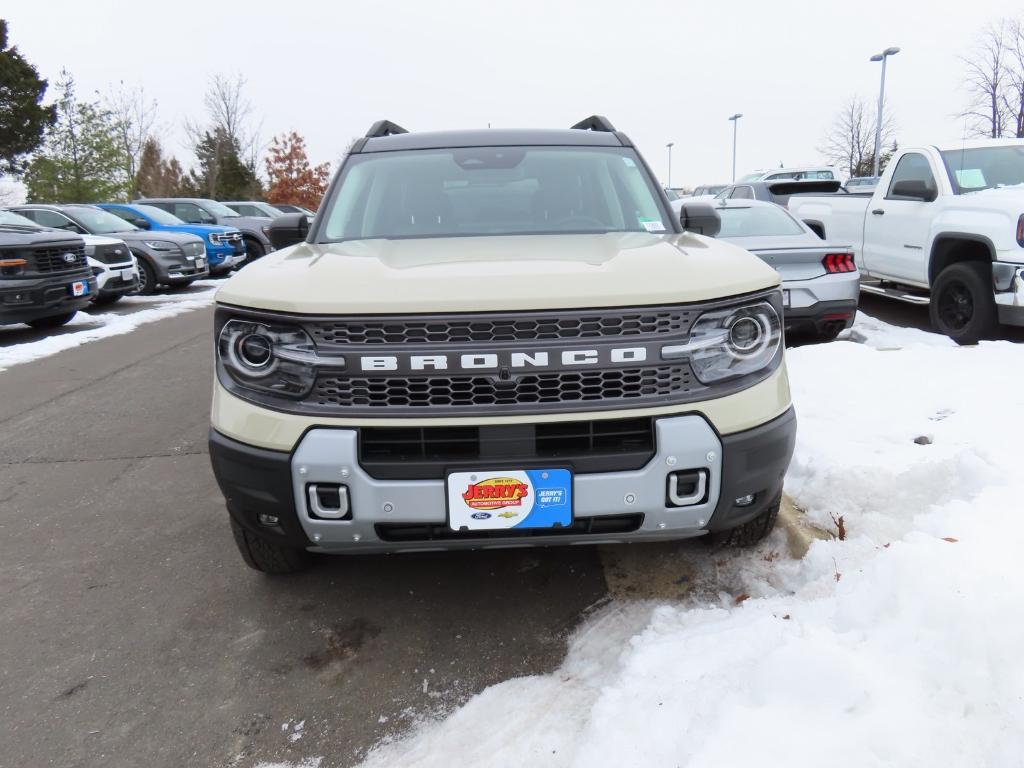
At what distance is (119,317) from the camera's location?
36.9ft

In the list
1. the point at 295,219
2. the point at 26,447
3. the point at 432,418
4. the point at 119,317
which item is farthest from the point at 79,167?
the point at 432,418

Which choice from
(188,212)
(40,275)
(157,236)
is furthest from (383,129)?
(188,212)

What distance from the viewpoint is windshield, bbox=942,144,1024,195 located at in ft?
23.9

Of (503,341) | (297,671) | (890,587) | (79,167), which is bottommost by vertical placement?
(297,671)

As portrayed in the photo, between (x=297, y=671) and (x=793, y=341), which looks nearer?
(x=297, y=671)

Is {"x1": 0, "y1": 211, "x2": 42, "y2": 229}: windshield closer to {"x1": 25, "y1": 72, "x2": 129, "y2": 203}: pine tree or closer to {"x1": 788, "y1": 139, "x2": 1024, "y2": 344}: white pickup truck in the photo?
{"x1": 788, "y1": 139, "x2": 1024, "y2": 344}: white pickup truck

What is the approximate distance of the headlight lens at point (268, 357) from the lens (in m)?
2.33

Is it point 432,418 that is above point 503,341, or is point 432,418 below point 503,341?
below

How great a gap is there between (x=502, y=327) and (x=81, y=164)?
3303 cm

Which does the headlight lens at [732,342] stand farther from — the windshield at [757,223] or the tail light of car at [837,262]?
the windshield at [757,223]

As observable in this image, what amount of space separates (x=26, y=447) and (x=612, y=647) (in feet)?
14.5

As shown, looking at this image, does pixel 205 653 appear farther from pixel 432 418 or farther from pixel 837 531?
pixel 837 531

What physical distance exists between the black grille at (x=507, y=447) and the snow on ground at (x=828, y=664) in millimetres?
651

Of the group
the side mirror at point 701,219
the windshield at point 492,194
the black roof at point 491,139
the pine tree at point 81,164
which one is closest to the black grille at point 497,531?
the windshield at point 492,194
